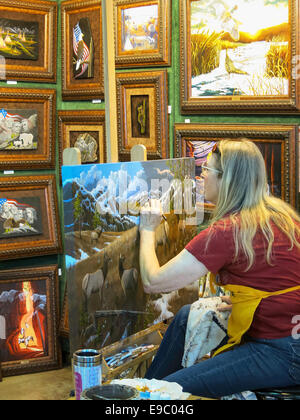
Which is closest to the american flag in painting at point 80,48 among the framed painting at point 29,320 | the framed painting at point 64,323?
the framed painting at point 29,320

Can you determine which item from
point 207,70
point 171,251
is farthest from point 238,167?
point 207,70

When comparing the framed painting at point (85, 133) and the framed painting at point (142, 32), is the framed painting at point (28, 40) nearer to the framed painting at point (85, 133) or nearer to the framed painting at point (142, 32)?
the framed painting at point (85, 133)

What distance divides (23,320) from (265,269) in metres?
2.43

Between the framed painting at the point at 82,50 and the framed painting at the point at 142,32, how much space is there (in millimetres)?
203

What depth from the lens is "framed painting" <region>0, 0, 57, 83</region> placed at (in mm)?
4086

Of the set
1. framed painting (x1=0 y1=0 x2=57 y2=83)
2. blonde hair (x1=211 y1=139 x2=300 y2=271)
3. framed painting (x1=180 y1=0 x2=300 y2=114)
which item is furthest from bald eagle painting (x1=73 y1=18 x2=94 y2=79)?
blonde hair (x1=211 y1=139 x2=300 y2=271)

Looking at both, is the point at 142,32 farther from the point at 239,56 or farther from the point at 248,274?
the point at 248,274

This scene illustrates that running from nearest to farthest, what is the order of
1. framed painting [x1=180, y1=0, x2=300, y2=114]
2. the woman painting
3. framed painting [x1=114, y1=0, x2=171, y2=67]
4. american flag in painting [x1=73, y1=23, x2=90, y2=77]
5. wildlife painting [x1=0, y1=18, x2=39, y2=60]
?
the woman painting
framed painting [x1=180, y1=0, x2=300, y2=114]
framed painting [x1=114, y1=0, x2=171, y2=67]
wildlife painting [x1=0, y1=18, x2=39, y2=60]
american flag in painting [x1=73, y1=23, x2=90, y2=77]

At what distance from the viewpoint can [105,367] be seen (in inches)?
91.7

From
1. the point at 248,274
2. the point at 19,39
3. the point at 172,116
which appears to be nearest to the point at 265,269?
the point at 248,274

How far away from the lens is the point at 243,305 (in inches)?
87.9

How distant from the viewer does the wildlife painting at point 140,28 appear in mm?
3783

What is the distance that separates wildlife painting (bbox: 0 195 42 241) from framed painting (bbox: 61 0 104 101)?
0.85m

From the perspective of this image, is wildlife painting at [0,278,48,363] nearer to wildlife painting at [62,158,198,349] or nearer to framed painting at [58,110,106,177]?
framed painting at [58,110,106,177]
